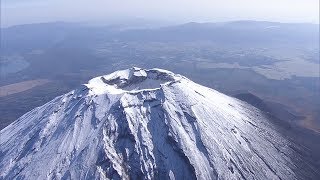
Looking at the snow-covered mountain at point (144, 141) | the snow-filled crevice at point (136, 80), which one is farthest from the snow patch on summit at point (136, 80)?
the snow-covered mountain at point (144, 141)

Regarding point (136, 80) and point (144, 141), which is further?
point (136, 80)

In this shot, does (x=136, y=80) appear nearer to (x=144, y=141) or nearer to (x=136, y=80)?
(x=136, y=80)

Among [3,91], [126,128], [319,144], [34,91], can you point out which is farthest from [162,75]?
[3,91]

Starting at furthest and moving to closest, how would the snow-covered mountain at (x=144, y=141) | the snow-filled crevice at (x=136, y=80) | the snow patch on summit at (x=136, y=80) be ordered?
1. the snow-filled crevice at (x=136, y=80)
2. the snow patch on summit at (x=136, y=80)
3. the snow-covered mountain at (x=144, y=141)

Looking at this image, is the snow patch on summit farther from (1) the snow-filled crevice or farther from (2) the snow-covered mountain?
(2) the snow-covered mountain

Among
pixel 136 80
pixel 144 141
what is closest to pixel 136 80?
pixel 136 80

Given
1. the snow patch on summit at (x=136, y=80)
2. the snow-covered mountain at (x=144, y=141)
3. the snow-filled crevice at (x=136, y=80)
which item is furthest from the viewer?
the snow-filled crevice at (x=136, y=80)

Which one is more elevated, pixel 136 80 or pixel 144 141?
pixel 136 80

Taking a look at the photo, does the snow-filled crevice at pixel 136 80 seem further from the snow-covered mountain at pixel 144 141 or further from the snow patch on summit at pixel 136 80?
the snow-covered mountain at pixel 144 141

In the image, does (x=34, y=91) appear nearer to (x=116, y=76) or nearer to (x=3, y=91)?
(x=3, y=91)
